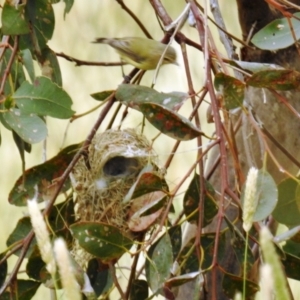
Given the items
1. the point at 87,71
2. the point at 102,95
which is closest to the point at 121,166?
the point at 102,95

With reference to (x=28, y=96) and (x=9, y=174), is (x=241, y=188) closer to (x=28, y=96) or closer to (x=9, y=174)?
(x=28, y=96)

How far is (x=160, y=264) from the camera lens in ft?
2.06

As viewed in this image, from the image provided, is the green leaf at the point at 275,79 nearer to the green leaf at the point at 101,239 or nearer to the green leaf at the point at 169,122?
the green leaf at the point at 169,122

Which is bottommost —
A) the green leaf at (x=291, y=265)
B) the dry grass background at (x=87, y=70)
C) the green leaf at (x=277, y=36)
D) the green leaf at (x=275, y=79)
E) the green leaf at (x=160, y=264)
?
the green leaf at (x=291, y=265)

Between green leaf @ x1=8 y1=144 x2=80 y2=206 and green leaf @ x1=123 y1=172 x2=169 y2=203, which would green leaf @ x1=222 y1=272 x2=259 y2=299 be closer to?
green leaf @ x1=123 y1=172 x2=169 y2=203

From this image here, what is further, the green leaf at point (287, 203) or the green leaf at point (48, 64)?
the green leaf at point (48, 64)

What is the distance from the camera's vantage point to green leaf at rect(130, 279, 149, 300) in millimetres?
740

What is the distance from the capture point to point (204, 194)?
62 centimetres

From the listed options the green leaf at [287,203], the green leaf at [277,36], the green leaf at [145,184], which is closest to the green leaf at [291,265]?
the green leaf at [287,203]

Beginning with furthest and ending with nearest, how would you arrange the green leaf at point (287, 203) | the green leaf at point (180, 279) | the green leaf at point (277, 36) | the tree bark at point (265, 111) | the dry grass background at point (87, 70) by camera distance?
1. the dry grass background at point (87, 70)
2. the tree bark at point (265, 111)
3. the green leaf at point (277, 36)
4. the green leaf at point (287, 203)
5. the green leaf at point (180, 279)

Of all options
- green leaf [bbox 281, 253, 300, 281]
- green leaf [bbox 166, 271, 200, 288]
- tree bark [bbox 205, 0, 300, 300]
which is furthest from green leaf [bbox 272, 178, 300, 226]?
tree bark [bbox 205, 0, 300, 300]

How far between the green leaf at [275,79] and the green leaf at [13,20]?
0.25m

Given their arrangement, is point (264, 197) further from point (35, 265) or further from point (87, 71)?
point (87, 71)

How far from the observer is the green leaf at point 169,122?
0.59 metres
